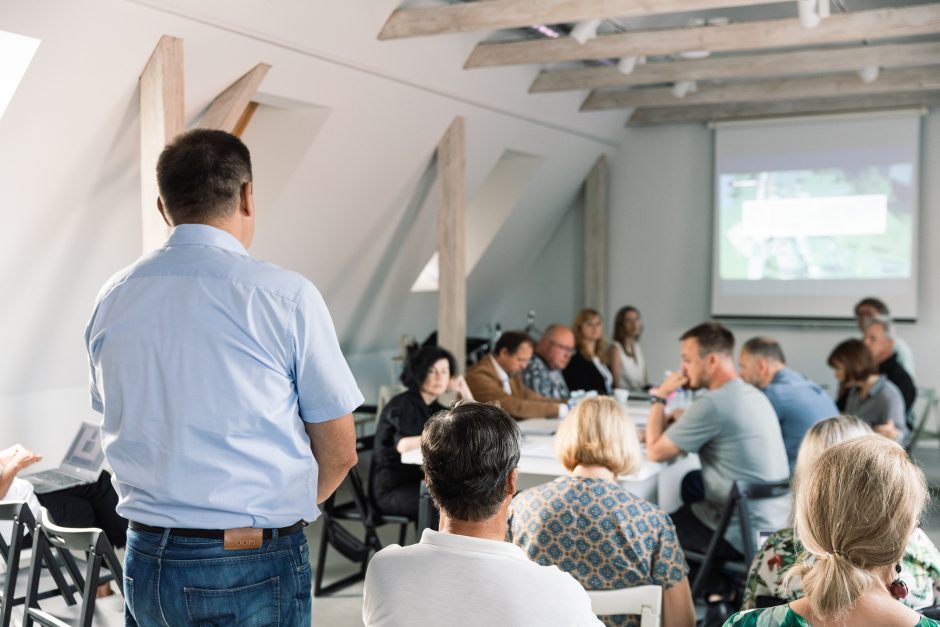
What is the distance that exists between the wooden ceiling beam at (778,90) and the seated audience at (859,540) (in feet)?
20.2

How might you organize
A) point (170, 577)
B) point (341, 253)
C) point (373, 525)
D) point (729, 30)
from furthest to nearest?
point (341, 253) → point (729, 30) → point (373, 525) → point (170, 577)

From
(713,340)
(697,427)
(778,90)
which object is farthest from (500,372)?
(778,90)

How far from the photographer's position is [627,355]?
24.9 feet

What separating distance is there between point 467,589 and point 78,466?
11.9 ft

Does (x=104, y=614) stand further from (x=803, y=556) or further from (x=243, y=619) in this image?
(x=803, y=556)

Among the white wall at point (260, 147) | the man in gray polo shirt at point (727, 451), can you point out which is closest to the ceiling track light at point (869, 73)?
the white wall at point (260, 147)

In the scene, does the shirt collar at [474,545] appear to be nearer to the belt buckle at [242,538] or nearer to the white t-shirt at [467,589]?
the white t-shirt at [467,589]

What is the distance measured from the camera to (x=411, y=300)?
26.6 feet

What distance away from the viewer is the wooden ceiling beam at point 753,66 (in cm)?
637

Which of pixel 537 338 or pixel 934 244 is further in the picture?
pixel 537 338

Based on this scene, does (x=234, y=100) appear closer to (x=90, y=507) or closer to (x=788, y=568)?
(x=90, y=507)

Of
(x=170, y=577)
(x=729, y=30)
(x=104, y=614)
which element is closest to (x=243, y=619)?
(x=170, y=577)

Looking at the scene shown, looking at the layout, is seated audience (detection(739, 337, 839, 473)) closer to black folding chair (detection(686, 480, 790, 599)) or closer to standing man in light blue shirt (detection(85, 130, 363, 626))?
black folding chair (detection(686, 480, 790, 599))

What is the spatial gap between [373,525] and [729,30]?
3.54 m
